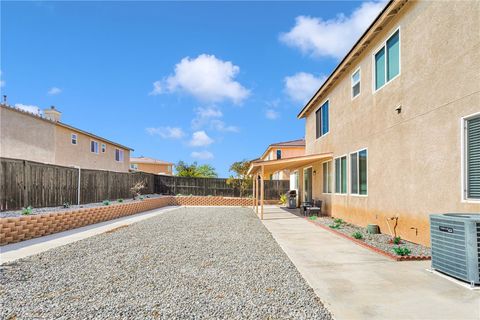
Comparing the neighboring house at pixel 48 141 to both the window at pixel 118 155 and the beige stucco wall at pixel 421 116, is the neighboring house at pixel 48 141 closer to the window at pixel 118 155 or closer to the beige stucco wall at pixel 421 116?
the window at pixel 118 155

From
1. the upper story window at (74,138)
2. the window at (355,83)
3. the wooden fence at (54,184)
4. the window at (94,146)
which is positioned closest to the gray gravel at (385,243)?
the window at (355,83)

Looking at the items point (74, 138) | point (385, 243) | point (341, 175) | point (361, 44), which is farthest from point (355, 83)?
point (74, 138)

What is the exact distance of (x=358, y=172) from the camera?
11.2 meters

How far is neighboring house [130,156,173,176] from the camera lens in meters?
46.8

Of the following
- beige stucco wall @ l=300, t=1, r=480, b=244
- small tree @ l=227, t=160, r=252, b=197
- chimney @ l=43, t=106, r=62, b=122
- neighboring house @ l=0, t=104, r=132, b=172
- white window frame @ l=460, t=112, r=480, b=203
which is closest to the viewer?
white window frame @ l=460, t=112, r=480, b=203

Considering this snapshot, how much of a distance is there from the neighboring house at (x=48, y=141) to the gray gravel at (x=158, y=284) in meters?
14.5

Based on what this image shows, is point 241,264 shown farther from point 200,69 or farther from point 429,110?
point 200,69

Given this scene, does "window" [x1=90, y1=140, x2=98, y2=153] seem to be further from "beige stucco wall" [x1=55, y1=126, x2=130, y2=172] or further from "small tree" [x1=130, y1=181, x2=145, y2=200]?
"small tree" [x1=130, y1=181, x2=145, y2=200]

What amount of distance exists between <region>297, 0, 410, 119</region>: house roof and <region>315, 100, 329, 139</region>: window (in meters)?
0.56

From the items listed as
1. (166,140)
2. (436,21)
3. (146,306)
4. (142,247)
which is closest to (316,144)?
(436,21)

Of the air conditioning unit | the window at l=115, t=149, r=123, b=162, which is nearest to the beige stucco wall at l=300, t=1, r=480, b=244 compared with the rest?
the air conditioning unit

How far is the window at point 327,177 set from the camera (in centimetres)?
1435

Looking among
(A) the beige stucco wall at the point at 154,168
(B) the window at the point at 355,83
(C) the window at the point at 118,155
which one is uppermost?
(B) the window at the point at 355,83

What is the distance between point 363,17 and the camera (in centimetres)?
1086
